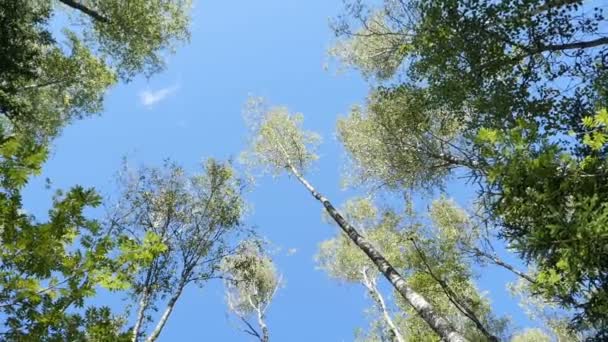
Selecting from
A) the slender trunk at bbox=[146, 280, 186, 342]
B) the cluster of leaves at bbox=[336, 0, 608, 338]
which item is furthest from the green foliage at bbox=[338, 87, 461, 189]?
the slender trunk at bbox=[146, 280, 186, 342]

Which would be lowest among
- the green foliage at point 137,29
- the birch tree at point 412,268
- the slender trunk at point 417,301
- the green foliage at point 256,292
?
the slender trunk at point 417,301

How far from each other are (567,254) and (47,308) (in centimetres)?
487

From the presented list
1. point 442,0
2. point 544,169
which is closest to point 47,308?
point 544,169

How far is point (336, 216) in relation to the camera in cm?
1239

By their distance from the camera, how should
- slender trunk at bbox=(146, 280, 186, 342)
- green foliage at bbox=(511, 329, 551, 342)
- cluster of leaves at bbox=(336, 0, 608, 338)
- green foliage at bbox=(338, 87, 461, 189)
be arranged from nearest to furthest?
cluster of leaves at bbox=(336, 0, 608, 338)
slender trunk at bbox=(146, 280, 186, 342)
green foliage at bbox=(338, 87, 461, 189)
green foliage at bbox=(511, 329, 551, 342)

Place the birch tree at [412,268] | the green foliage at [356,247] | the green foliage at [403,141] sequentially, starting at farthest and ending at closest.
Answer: the green foliage at [356,247] → the birch tree at [412,268] → the green foliage at [403,141]

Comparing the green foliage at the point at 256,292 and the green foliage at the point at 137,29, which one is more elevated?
the green foliage at the point at 137,29

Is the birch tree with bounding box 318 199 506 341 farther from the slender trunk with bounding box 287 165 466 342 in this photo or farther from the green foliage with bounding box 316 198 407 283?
the slender trunk with bounding box 287 165 466 342

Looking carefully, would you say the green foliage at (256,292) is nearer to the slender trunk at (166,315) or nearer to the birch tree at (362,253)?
the birch tree at (362,253)

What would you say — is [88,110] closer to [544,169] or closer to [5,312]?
[5,312]

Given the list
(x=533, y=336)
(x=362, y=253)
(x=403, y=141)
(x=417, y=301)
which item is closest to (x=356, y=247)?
(x=362, y=253)

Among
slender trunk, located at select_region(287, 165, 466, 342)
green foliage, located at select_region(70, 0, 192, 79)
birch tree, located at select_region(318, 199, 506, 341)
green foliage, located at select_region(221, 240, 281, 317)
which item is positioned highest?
green foliage, located at select_region(70, 0, 192, 79)

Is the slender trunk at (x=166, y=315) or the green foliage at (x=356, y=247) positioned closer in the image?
the slender trunk at (x=166, y=315)

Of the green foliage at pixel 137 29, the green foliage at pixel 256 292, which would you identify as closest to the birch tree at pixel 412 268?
the green foliage at pixel 256 292
